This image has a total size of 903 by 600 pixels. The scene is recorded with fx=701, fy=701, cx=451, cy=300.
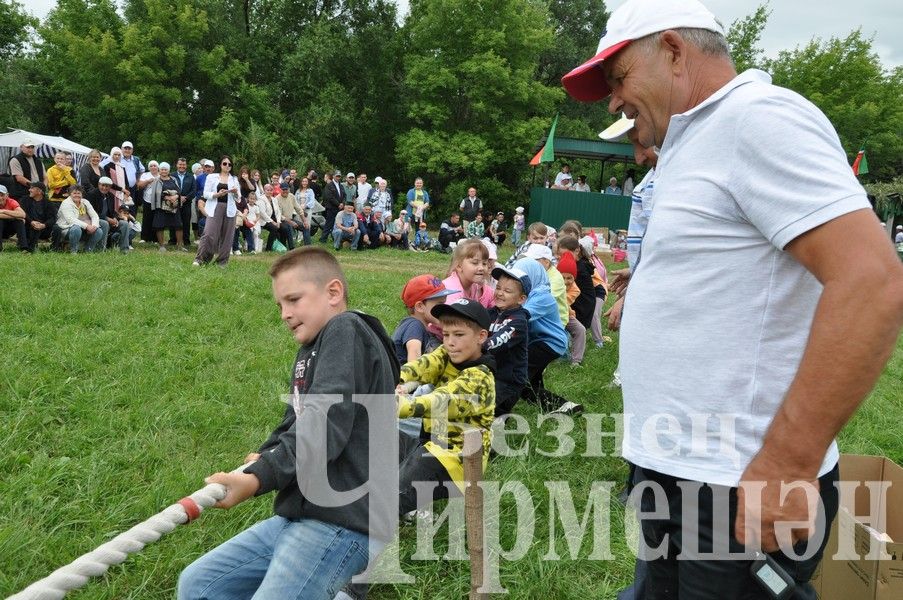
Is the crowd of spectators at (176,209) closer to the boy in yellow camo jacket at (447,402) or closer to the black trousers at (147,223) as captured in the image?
the black trousers at (147,223)

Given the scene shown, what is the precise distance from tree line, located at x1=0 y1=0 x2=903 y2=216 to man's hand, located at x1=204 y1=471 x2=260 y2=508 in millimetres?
30071

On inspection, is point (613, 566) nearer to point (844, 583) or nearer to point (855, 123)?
point (844, 583)

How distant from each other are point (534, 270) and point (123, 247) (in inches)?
366

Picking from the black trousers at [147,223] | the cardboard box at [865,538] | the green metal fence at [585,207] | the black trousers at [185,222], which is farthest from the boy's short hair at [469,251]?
the green metal fence at [585,207]


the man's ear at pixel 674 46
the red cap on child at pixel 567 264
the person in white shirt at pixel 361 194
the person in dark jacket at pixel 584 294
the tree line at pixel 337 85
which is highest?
the tree line at pixel 337 85

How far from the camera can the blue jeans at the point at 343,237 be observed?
59.2 ft

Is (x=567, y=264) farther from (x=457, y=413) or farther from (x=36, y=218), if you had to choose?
(x=36, y=218)

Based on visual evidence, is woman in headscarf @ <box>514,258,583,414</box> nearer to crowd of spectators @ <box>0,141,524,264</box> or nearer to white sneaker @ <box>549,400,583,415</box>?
white sneaker @ <box>549,400,583,415</box>

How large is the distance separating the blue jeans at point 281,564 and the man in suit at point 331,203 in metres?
16.5

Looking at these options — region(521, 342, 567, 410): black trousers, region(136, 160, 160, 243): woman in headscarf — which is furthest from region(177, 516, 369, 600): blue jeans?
region(136, 160, 160, 243): woman in headscarf

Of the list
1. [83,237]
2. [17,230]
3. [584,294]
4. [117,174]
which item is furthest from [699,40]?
[117,174]

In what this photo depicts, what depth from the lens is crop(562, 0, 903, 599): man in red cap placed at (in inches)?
51.8

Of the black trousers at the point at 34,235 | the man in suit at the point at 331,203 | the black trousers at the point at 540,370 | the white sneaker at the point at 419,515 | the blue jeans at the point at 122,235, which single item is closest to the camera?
the white sneaker at the point at 419,515

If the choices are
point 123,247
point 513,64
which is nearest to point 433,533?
point 123,247
